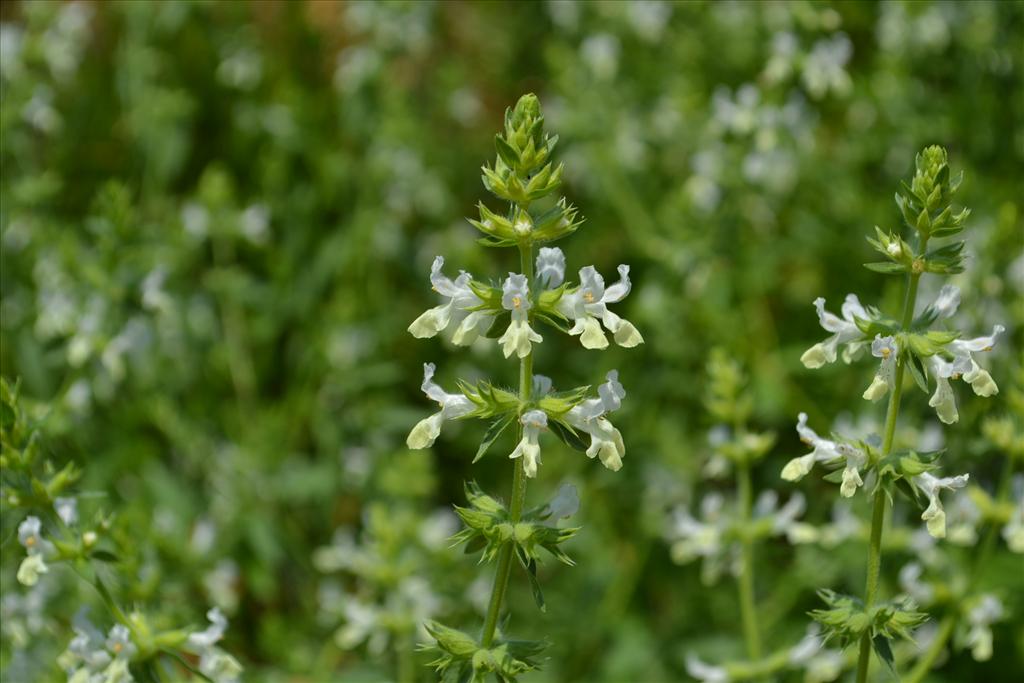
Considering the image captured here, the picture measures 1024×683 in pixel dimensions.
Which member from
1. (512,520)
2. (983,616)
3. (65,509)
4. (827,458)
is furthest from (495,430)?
(983,616)

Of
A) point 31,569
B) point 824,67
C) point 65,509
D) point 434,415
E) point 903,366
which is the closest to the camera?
point 434,415

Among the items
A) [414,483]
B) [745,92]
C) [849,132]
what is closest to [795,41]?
[745,92]

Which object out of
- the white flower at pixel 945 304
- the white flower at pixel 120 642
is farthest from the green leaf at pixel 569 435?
the white flower at pixel 120 642

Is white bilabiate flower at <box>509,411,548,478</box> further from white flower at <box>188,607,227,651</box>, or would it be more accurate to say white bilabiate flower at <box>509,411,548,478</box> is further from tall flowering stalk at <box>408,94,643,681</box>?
white flower at <box>188,607,227,651</box>

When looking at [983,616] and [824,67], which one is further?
[824,67]

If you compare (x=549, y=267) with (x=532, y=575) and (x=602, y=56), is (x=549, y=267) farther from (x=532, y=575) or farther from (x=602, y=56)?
(x=602, y=56)

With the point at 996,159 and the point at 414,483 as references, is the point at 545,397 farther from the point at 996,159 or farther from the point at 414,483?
the point at 996,159
